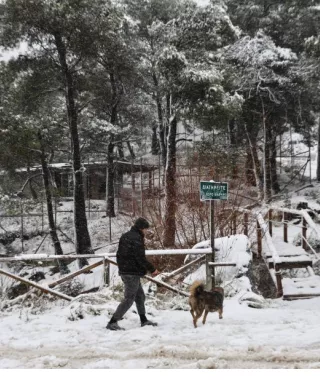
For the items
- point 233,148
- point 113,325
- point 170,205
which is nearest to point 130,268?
point 113,325

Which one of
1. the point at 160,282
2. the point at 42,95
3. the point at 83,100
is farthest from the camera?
the point at 83,100

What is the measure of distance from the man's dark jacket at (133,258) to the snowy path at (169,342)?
0.68 meters

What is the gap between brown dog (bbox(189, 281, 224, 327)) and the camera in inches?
185

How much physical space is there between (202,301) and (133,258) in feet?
3.32

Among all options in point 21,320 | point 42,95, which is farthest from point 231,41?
point 21,320

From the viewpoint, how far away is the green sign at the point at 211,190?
5500 millimetres

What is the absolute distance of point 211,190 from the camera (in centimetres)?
554

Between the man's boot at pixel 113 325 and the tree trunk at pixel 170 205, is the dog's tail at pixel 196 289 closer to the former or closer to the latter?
the man's boot at pixel 113 325

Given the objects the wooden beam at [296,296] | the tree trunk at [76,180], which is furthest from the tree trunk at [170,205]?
the wooden beam at [296,296]

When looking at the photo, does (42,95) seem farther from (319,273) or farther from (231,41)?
(319,273)

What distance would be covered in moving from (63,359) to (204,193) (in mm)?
2853

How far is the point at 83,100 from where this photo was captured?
13.8 meters

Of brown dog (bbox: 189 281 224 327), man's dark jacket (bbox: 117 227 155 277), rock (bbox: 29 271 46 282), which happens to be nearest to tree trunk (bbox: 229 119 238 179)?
rock (bbox: 29 271 46 282)

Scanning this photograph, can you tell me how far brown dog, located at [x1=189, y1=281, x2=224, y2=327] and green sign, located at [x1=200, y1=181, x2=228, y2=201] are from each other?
129 centimetres
